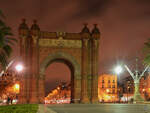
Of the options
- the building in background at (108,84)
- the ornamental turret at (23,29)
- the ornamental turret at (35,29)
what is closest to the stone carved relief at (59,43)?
the ornamental turret at (35,29)

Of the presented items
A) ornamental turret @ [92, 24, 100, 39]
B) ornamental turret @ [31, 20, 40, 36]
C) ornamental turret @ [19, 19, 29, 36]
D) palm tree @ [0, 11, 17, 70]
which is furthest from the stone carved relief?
palm tree @ [0, 11, 17, 70]

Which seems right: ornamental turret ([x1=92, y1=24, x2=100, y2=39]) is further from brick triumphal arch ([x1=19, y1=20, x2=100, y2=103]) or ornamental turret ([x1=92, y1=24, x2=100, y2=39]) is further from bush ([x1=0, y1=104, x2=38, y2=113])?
bush ([x1=0, y1=104, x2=38, y2=113])

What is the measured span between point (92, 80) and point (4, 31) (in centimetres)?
2922

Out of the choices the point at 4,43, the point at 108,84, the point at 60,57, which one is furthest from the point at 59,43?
the point at 108,84

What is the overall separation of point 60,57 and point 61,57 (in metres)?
0.18

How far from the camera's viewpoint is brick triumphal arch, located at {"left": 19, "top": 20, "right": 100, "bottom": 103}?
5069 cm

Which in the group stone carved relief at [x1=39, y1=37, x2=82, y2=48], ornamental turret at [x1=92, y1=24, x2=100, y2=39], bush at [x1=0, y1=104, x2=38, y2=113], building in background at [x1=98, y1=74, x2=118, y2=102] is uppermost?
ornamental turret at [x1=92, y1=24, x2=100, y2=39]

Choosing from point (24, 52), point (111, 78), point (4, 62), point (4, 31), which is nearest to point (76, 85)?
point (24, 52)

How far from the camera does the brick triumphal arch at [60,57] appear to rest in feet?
166

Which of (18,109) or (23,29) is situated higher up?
(23,29)

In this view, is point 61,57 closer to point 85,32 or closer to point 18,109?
point 85,32

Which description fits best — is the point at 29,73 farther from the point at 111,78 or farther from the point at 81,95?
the point at 111,78

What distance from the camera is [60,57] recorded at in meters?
52.5

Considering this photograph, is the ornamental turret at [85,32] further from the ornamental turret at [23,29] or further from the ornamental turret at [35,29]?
the ornamental turret at [23,29]
